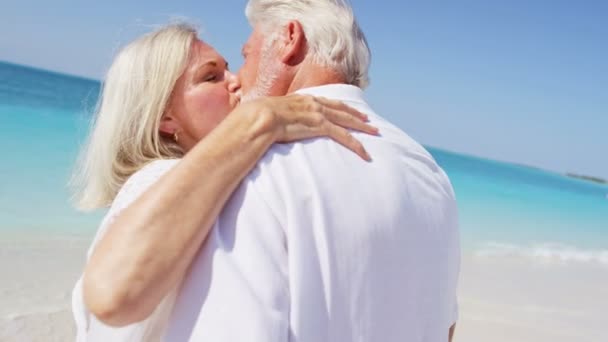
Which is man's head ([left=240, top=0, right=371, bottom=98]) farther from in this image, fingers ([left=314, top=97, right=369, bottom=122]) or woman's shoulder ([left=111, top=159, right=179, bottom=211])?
woman's shoulder ([left=111, top=159, right=179, bottom=211])

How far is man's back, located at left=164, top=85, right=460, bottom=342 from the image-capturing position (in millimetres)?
1261

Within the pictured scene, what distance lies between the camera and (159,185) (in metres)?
1.32

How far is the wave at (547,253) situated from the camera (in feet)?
37.2

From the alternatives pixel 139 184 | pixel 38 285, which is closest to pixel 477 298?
pixel 38 285

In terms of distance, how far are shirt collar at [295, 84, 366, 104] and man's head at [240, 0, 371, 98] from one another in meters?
0.04

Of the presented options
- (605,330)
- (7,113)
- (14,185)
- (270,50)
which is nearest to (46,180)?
(14,185)

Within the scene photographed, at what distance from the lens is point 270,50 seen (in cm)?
184

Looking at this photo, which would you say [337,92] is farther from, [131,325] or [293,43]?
[131,325]

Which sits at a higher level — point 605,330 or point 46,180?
point 605,330

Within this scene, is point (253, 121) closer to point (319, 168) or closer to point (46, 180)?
point (319, 168)

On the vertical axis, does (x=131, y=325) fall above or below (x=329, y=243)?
below

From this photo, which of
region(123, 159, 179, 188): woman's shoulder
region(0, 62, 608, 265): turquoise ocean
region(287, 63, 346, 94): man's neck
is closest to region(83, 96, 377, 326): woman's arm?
region(123, 159, 179, 188): woman's shoulder

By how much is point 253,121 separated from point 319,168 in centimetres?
18

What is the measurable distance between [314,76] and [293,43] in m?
0.11
